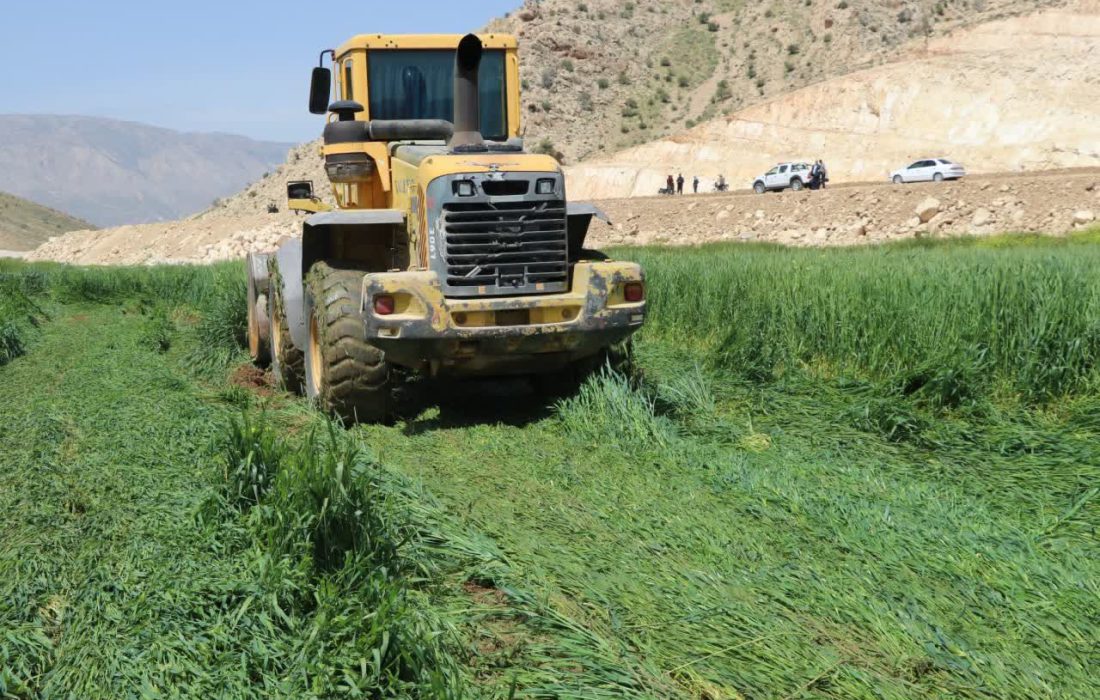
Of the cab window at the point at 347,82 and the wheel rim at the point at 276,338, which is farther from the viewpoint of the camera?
the wheel rim at the point at 276,338

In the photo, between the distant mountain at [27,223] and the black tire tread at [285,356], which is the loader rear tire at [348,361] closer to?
the black tire tread at [285,356]

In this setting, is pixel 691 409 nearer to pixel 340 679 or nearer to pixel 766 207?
pixel 340 679

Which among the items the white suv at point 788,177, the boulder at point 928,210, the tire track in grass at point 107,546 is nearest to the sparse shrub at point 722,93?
the white suv at point 788,177

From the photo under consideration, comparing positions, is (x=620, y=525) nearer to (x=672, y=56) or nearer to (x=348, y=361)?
(x=348, y=361)

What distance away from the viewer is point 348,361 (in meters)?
7.07

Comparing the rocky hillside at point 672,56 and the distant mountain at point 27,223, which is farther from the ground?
the rocky hillside at point 672,56

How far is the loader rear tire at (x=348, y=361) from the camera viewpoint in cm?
708

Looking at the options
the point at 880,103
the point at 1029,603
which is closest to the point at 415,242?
the point at 1029,603

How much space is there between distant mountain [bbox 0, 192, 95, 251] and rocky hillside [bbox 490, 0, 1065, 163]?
144ft

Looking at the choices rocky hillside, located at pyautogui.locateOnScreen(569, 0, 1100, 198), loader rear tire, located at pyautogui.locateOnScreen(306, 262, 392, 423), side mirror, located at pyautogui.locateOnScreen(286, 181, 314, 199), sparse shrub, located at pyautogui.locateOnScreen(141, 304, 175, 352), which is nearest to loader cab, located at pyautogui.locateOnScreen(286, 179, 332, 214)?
side mirror, located at pyautogui.locateOnScreen(286, 181, 314, 199)

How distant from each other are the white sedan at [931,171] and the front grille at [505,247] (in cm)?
3008

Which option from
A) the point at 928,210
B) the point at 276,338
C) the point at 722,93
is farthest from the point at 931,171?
the point at 276,338

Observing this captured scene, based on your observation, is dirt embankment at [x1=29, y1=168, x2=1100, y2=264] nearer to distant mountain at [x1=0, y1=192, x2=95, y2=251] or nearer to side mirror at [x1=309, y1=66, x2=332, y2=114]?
side mirror at [x1=309, y1=66, x2=332, y2=114]

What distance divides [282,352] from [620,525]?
4.73 m
